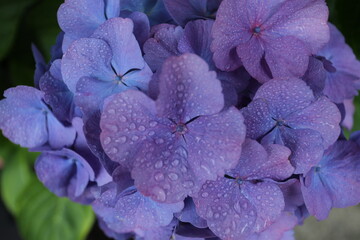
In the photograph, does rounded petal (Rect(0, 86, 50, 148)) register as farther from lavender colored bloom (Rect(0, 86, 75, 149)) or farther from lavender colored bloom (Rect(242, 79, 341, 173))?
lavender colored bloom (Rect(242, 79, 341, 173))

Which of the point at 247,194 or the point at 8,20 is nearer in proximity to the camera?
the point at 247,194

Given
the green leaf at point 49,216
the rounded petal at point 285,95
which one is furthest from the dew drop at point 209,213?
the green leaf at point 49,216

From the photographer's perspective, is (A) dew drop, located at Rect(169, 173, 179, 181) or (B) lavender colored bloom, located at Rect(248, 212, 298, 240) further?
(B) lavender colored bloom, located at Rect(248, 212, 298, 240)

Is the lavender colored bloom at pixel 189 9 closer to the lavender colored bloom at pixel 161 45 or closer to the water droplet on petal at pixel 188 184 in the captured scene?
the lavender colored bloom at pixel 161 45

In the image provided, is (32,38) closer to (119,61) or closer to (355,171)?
(119,61)

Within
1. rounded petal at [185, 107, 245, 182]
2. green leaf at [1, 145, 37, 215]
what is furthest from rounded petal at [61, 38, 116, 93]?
green leaf at [1, 145, 37, 215]

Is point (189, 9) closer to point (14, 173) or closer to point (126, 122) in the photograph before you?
point (126, 122)

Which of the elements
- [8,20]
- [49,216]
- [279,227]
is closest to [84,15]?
[279,227]
